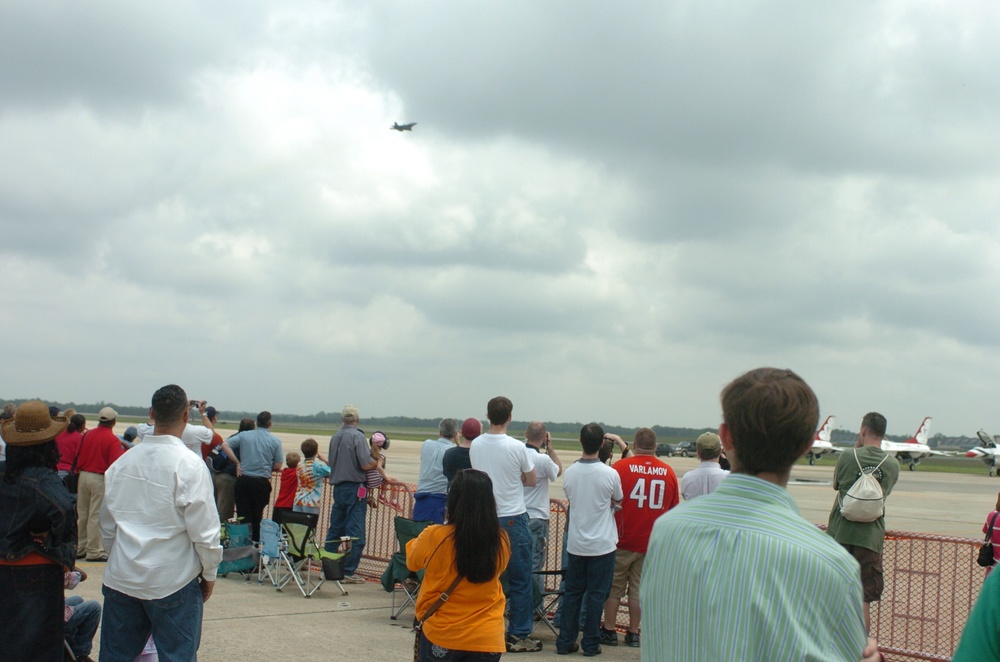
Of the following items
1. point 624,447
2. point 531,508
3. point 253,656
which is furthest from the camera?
point 624,447

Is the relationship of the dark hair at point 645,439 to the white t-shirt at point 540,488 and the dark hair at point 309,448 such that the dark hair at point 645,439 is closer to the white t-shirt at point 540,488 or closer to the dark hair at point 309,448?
the white t-shirt at point 540,488

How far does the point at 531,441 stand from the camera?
873 cm

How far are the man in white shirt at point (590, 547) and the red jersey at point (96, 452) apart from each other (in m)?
6.67

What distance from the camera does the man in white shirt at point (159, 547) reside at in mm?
4516

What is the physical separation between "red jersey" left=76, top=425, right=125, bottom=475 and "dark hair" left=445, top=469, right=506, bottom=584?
27.2ft

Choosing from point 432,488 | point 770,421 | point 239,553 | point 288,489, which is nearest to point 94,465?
point 239,553

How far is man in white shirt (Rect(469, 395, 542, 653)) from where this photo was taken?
7684mm

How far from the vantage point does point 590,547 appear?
→ 7809mm

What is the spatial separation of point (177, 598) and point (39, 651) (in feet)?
3.29

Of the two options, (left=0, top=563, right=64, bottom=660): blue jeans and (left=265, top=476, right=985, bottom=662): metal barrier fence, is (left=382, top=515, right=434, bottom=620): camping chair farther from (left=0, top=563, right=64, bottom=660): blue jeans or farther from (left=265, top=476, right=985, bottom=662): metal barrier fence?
(left=0, top=563, right=64, bottom=660): blue jeans

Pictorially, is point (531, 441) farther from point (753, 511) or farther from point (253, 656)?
point (753, 511)

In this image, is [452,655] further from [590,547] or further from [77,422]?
[77,422]

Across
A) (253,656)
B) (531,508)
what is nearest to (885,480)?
(531,508)

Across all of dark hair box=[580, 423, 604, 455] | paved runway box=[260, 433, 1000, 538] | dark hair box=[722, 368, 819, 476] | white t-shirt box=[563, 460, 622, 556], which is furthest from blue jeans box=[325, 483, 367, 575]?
paved runway box=[260, 433, 1000, 538]
